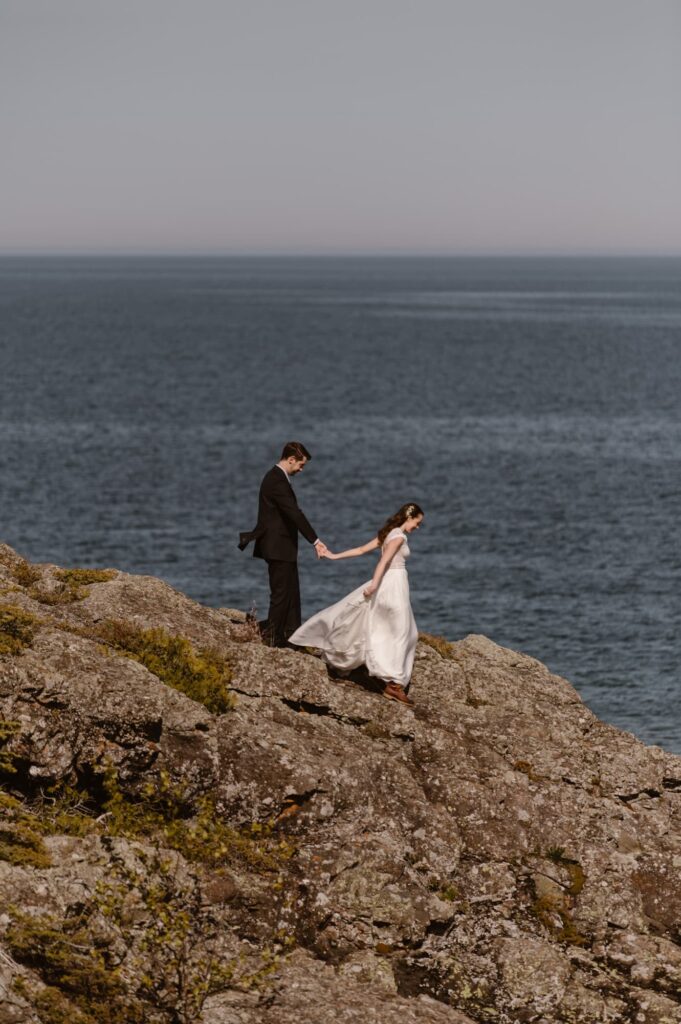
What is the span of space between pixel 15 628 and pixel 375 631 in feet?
18.9

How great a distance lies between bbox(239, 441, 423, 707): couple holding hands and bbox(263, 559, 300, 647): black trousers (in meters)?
0.02

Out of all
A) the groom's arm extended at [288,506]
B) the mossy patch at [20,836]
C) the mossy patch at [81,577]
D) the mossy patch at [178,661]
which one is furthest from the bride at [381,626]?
the mossy patch at [20,836]

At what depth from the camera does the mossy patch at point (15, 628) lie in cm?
1466

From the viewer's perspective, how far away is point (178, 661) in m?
16.4

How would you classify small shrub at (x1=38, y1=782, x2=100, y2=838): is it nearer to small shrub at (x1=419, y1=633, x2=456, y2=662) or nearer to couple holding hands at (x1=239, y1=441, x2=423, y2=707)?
couple holding hands at (x1=239, y1=441, x2=423, y2=707)

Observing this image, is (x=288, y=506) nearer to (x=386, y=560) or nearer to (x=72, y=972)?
(x=386, y=560)

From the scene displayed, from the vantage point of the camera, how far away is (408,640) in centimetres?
1864

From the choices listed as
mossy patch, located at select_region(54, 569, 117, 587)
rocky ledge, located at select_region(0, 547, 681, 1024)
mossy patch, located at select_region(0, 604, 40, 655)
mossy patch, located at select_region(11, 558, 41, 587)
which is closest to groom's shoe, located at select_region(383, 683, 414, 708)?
rocky ledge, located at select_region(0, 547, 681, 1024)

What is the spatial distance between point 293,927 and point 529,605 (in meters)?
37.4

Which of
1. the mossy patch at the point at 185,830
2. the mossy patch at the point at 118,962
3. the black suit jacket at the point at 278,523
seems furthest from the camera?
the black suit jacket at the point at 278,523

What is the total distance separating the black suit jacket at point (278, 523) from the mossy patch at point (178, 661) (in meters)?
2.29

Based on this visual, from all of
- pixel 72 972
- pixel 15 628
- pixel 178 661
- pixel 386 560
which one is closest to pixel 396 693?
pixel 386 560

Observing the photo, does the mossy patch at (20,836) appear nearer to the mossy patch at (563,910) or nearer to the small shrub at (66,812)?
the small shrub at (66,812)

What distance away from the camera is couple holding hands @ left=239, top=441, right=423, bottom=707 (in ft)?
60.5
